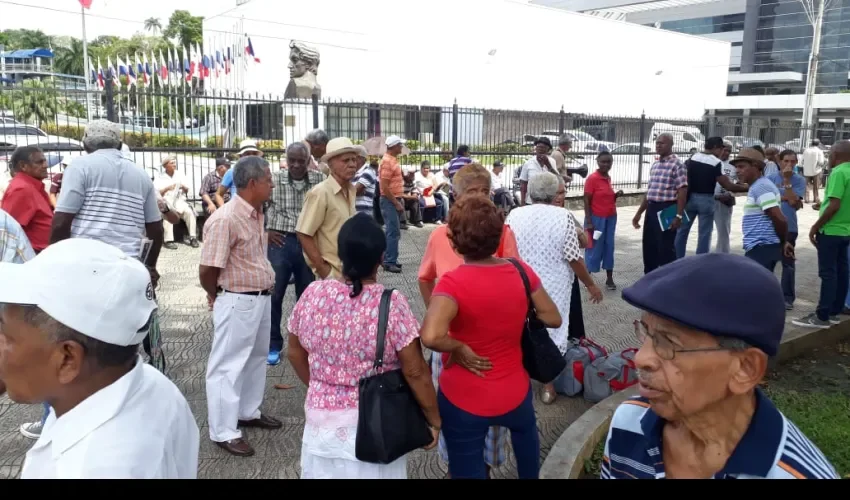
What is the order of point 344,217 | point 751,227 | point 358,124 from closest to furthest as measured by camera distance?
point 344,217 → point 751,227 → point 358,124

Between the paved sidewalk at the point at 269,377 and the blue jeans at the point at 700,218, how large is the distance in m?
1.03

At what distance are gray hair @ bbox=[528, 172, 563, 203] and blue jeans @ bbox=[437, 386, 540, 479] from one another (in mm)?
2022

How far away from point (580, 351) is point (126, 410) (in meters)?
3.90

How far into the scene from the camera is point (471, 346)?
281cm

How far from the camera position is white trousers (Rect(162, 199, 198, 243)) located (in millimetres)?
10320

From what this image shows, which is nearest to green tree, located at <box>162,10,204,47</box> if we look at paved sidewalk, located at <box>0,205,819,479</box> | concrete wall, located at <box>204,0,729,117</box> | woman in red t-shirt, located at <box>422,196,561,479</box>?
concrete wall, located at <box>204,0,729,117</box>

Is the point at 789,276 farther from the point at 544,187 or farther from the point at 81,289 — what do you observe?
the point at 81,289

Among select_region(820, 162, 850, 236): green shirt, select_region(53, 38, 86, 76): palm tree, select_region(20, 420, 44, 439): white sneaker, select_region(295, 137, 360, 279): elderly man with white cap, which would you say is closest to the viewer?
select_region(20, 420, 44, 439): white sneaker

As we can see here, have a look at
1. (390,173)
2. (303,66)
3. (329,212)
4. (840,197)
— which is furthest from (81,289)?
(303,66)

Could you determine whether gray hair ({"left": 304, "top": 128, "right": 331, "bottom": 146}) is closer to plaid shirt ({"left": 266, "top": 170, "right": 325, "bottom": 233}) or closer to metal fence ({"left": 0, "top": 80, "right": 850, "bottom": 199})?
plaid shirt ({"left": 266, "top": 170, "right": 325, "bottom": 233})

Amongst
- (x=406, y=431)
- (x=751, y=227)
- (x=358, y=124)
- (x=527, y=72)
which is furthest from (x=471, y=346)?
(x=527, y=72)

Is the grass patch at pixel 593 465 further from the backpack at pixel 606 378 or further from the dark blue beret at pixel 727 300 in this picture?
the dark blue beret at pixel 727 300

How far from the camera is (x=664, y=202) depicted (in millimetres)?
7449
